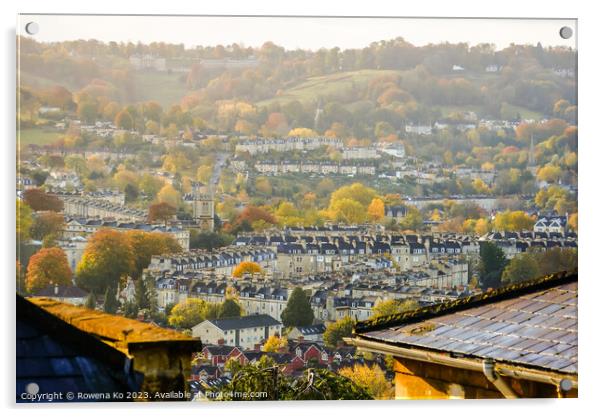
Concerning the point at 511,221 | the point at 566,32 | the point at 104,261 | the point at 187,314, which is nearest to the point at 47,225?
the point at 104,261

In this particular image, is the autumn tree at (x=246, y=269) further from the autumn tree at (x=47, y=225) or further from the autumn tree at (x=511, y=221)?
the autumn tree at (x=511, y=221)

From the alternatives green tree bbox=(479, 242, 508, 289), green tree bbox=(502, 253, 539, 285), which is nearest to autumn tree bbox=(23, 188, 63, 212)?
green tree bbox=(479, 242, 508, 289)

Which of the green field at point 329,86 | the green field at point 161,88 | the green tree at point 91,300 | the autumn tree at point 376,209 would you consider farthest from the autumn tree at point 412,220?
the green tree at point 91,300

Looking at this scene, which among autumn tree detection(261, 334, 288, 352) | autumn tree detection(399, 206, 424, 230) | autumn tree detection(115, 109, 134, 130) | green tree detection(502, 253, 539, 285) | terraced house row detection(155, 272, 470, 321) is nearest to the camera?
autumn tree detection(115, 109, 134, 130)

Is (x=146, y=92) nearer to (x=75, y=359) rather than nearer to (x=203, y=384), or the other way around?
(x=203, y=384)

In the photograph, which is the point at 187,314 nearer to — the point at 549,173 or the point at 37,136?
the point at 37,136

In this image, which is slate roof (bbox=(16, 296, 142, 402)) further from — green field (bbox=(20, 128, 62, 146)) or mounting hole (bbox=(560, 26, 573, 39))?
mounting hole (bbox=(560, 26, 573, 39))
